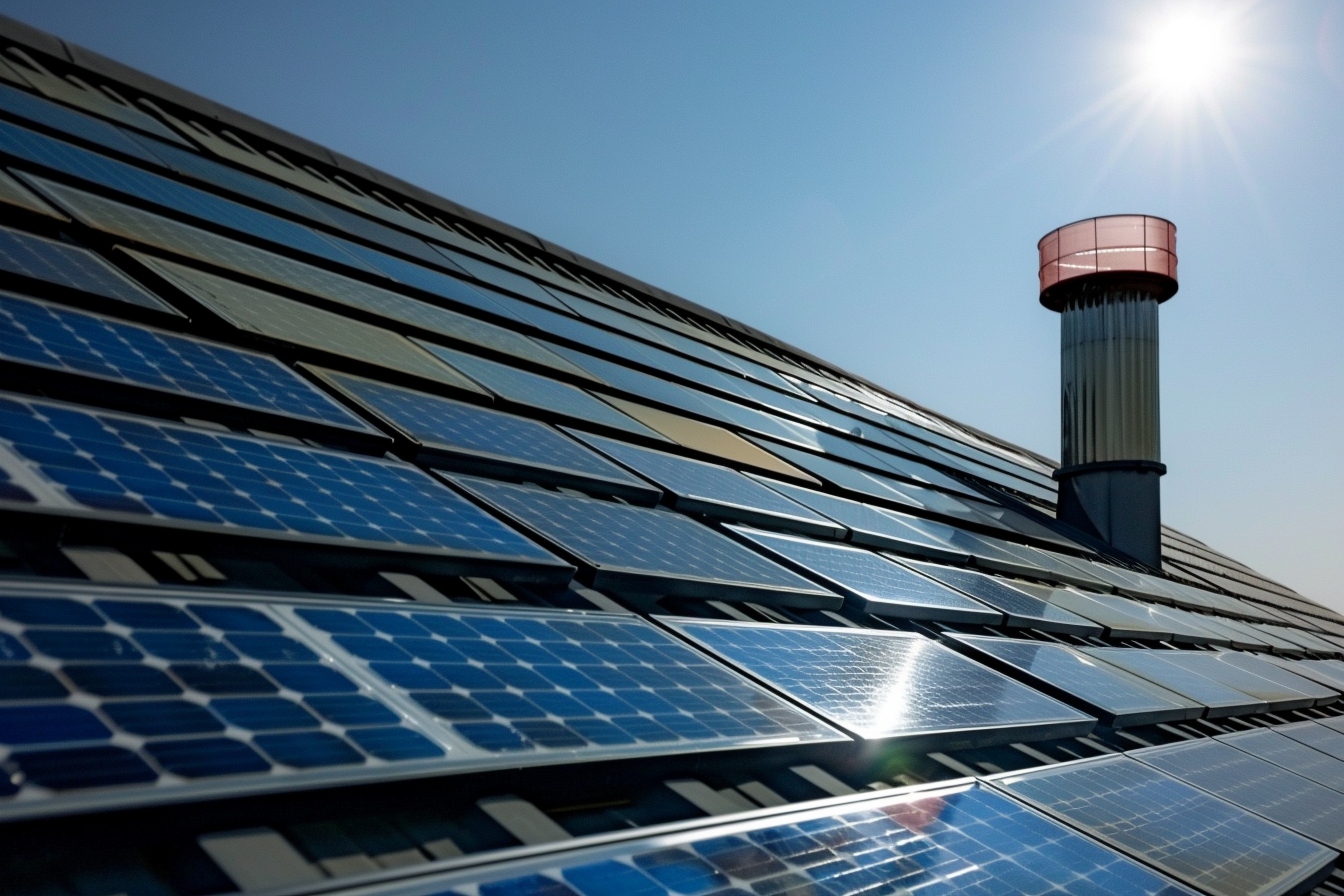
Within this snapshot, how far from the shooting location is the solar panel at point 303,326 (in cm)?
652

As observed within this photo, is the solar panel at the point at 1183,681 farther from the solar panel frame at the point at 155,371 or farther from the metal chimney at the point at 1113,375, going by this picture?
the metal chimney at the point at 1113,375

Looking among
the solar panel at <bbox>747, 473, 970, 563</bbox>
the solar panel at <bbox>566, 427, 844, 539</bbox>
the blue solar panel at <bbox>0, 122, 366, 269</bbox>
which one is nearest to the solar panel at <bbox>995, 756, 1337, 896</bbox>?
the solar panel at <bbox>566, 427, 844, 539</bbox>

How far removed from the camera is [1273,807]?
6355mm

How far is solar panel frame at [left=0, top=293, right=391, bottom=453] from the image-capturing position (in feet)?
14.5

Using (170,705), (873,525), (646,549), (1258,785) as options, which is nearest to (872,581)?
(646,549)

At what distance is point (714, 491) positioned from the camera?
327 inches

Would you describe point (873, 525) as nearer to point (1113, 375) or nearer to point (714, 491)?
point (714, 491)

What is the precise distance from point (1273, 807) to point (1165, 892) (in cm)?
294

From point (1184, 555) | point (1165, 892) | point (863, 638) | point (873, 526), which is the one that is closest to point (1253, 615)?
point (1184, 555)

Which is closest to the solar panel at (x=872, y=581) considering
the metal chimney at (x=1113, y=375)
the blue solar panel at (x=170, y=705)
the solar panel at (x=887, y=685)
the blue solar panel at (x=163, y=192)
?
the solar panel at (x=887, y=685)

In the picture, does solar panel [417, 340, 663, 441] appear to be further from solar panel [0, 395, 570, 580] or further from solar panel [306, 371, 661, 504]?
solar panel [0, 395, 570, 580]

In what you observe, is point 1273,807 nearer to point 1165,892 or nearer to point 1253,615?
point 1165,892

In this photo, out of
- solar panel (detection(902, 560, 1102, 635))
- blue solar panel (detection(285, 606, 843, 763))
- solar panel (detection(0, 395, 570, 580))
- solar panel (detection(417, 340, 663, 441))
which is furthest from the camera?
solar panel (detection(902, 560, 1102, 635))

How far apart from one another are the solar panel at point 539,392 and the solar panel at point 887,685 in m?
3.24
